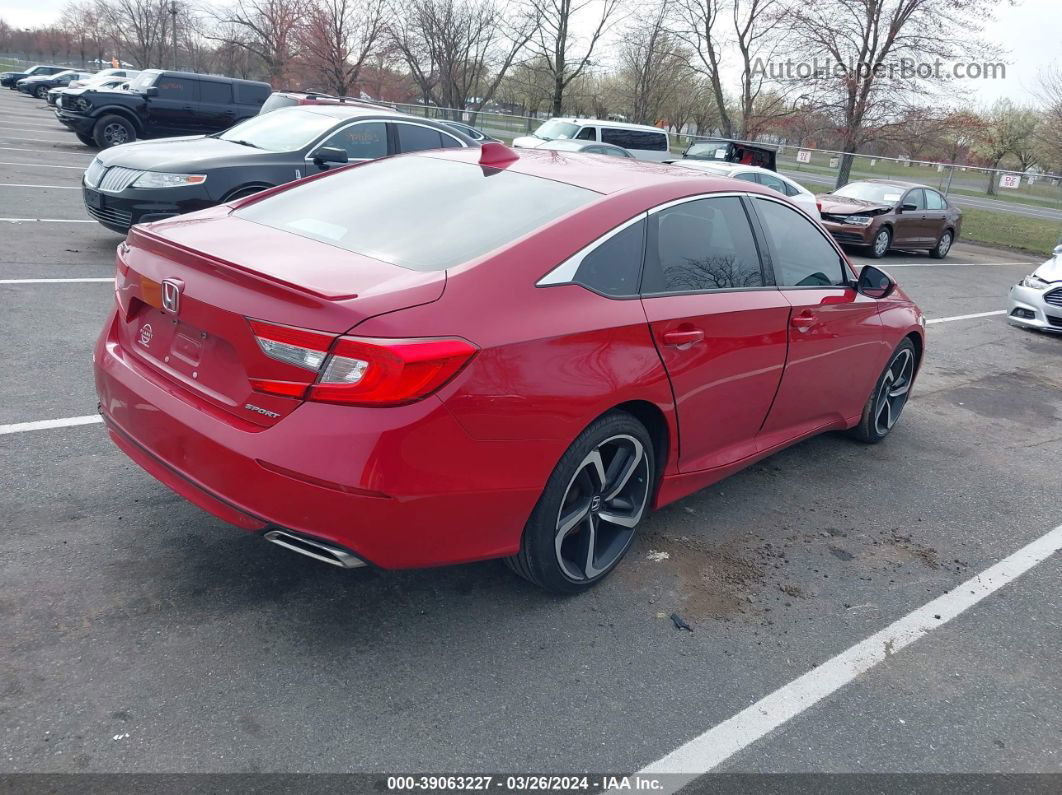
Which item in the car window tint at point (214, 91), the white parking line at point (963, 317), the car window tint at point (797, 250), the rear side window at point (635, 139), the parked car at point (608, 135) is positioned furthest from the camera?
the rear side window at point (635, 139)

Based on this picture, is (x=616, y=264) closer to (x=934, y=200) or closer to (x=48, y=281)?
(x=48, y=281)

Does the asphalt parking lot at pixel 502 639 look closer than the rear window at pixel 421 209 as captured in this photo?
Yes

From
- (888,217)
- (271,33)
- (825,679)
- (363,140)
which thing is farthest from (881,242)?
(271,33)

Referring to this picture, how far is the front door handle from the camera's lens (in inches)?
130

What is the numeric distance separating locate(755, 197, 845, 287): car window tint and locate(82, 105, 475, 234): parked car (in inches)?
223

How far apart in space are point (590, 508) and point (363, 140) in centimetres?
719

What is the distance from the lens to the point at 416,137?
32.8ft

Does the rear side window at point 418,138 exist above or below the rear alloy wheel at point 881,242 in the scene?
above

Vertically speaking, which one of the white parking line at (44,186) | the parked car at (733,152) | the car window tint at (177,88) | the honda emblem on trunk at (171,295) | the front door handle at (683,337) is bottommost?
the white parking line at (44,186)

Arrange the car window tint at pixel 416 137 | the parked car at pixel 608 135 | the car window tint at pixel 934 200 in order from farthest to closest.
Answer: the parked car at pixel 608 135 < the car window tint at pixel 934 200 < the car window tint at pixel 416 137

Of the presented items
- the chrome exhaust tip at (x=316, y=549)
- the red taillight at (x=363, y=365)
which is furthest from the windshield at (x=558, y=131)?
the chrome exhaust tip at (x=316, y=549)

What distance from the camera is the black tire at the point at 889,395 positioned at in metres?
5.36

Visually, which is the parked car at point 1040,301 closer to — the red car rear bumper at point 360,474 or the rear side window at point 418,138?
the rear side window at point 418,138

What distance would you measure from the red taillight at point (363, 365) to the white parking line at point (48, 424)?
7.31ft
